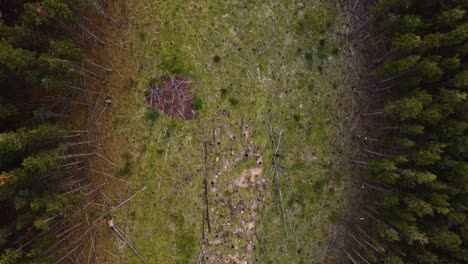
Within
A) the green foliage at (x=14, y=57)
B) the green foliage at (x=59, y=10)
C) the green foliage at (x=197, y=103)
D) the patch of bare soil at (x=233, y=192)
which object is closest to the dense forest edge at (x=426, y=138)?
the patch of bare soil at (x=233, y=192)

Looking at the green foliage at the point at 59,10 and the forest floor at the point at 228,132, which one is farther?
the forest floor at the point at 228,132

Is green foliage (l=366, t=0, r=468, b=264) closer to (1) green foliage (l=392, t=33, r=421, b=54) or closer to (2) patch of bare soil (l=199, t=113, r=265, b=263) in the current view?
(1) green foliage (l=392, t=33, r=421, b=54)

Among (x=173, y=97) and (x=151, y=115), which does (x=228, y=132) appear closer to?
(x=173, y=97)

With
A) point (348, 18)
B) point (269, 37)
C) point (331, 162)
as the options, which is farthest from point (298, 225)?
point (348, 18)

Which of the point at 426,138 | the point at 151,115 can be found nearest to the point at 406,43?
the point at 426,138

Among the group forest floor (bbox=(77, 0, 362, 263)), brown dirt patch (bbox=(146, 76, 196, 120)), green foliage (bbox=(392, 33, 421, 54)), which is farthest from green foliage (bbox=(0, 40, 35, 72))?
green foliage (bbox=(392, 33, 421, 54))

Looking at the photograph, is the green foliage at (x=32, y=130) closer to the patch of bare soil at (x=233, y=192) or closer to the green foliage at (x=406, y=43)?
the patch of bare soil at (x=233, y=192)

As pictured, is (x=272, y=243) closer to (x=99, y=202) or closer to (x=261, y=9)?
(x=99, y=202)
